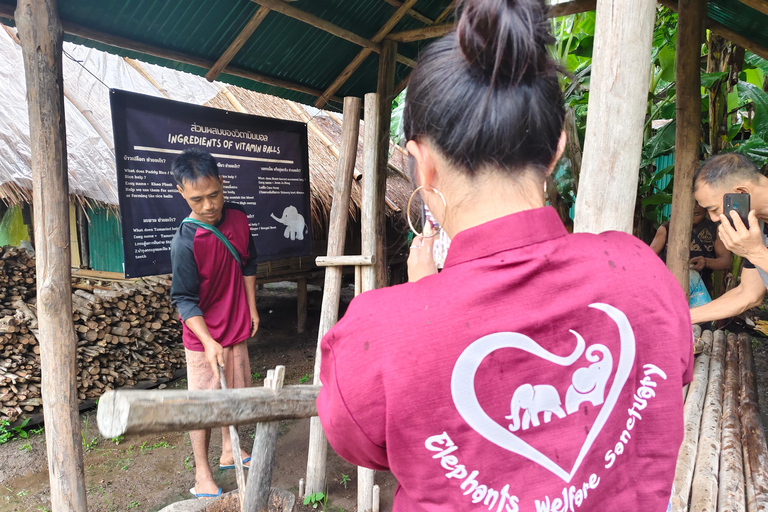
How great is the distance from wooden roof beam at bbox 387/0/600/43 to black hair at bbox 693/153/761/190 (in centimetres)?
142

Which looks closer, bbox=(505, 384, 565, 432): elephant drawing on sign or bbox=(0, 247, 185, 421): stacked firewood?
bbox=(505, 384, 565, 432): elephant drawing on sign

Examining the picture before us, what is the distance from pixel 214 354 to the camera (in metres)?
2.88

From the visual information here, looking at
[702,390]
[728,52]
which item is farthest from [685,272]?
[728,52]

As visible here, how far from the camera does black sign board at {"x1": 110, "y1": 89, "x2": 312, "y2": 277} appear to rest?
3.14 meters

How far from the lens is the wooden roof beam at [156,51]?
2763 millimetres

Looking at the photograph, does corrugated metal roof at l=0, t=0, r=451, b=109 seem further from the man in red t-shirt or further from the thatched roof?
the thatched roof

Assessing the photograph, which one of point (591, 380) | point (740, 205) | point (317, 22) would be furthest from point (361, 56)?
point (591, 380)

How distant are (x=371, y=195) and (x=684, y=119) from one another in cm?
222

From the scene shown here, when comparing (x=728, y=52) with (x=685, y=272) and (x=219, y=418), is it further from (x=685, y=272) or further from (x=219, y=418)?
(x=219, y=418)

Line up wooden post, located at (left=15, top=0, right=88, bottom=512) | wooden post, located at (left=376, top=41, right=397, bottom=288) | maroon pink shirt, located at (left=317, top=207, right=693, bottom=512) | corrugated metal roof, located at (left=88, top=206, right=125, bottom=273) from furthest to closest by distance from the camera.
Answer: corrugated metal roof, located at (left=88, top=206, right=125, bottom=273), wooden post, located at (left=376, top=41, right=397, bottom=288), wooden post, located at (left=15, top=0, right=88, bottom=512), maroon pink shirt, located at (left=317, top=207, right=693, bottom=512)

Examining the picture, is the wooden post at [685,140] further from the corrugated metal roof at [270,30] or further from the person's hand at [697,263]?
the person's hand at [697,263]

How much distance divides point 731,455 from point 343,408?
2.47 meters

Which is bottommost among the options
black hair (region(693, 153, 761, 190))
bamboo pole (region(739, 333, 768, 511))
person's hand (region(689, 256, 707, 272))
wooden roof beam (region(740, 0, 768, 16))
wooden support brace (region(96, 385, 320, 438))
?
bamboo pole (region(739, 333, 768, 511))

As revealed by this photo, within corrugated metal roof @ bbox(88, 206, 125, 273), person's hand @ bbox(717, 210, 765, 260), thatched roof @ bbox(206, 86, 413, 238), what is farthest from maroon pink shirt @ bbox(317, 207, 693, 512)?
corrugated metal roof @ bbox(88, 206, 125, 273)
